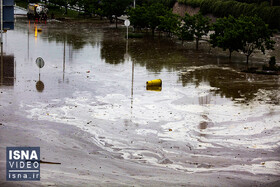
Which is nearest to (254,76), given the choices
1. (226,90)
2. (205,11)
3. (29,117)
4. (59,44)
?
(226,90)

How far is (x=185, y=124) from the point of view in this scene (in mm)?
24922

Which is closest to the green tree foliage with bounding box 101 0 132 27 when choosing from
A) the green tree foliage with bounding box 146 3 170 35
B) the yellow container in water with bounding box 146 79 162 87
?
the green tree foliage with bounding box 146 3 170 35

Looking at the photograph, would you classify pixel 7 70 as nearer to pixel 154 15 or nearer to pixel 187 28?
pixel 187 28

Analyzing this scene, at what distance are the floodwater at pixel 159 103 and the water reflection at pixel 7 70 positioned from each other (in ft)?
0.27

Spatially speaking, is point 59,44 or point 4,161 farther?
point 59,44

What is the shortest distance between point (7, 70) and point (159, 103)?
48.8 ft

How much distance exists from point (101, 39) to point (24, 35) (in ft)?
33.8

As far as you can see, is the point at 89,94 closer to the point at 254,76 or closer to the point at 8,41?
the point at 254,76

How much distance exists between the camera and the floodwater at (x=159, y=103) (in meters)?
20.8

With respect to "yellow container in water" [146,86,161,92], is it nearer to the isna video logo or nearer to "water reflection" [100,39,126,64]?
"water reflection" [100,39,126,64]

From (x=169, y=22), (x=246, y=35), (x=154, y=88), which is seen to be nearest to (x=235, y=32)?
(x=246, y=35)

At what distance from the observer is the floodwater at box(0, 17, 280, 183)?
68.3 ft

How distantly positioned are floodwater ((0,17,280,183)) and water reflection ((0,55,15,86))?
0.08 m

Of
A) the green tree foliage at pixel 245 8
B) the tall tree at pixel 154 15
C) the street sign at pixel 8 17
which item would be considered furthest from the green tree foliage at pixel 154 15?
the street sign at pixel 8 17
